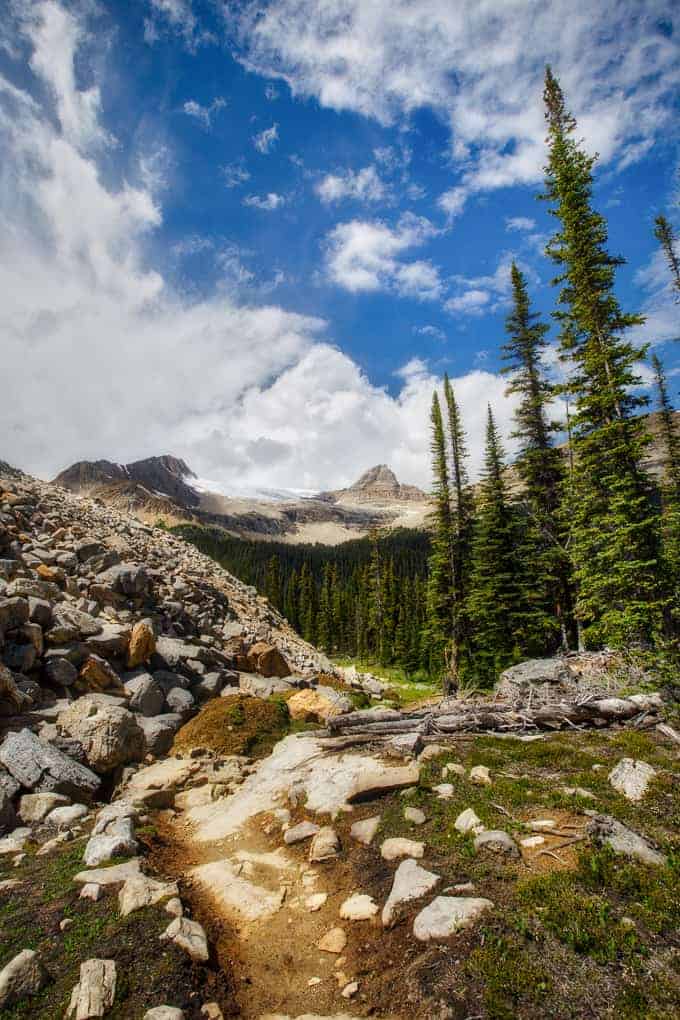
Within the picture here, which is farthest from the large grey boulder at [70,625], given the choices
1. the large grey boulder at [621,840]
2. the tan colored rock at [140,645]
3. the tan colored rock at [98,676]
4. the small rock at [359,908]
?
the large grey boulder at [621,840]

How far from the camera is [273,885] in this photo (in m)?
7.23

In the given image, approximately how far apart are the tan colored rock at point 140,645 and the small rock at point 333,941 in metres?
12.0

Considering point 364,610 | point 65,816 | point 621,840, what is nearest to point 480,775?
point 621,840

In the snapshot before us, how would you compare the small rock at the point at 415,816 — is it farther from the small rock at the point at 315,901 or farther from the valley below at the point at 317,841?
the small rock at the point at 315,901

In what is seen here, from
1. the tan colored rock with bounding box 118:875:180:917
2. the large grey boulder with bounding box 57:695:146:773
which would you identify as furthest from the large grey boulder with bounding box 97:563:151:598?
the tan colored rock with bounding box 118:875:180:917

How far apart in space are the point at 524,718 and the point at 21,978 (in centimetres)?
1078

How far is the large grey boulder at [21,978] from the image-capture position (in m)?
4.59

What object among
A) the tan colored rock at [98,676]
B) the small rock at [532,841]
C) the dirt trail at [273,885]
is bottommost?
the dirt trail at [273,885]

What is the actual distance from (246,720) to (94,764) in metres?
4.69

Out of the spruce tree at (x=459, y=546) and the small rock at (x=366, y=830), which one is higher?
the spruce tree at (x=459, y=546)

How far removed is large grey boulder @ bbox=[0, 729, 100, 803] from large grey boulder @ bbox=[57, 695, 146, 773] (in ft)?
2.99

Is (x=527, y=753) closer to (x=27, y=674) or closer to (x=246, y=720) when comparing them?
(x=246, y=720)

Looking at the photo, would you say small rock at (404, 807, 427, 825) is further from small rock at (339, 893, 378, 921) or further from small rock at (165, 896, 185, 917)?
small rock at (165, 896, 185, 917)

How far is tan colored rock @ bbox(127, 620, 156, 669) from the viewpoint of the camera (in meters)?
15.7
